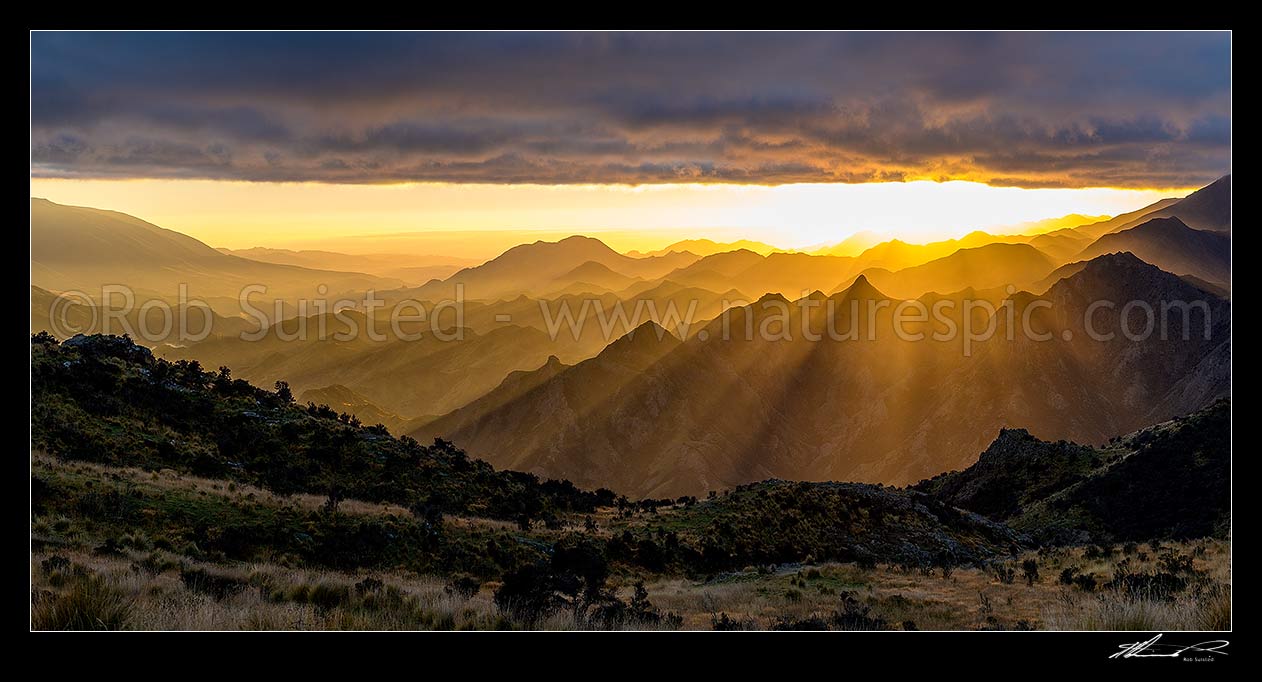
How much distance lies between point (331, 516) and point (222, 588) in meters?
10.9

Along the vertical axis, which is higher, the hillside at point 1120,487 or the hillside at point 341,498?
the hillside at point 341,498

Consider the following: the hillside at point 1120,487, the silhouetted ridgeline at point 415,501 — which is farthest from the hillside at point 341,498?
the hillside at point 1120,487

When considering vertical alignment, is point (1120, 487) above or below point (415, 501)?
below
